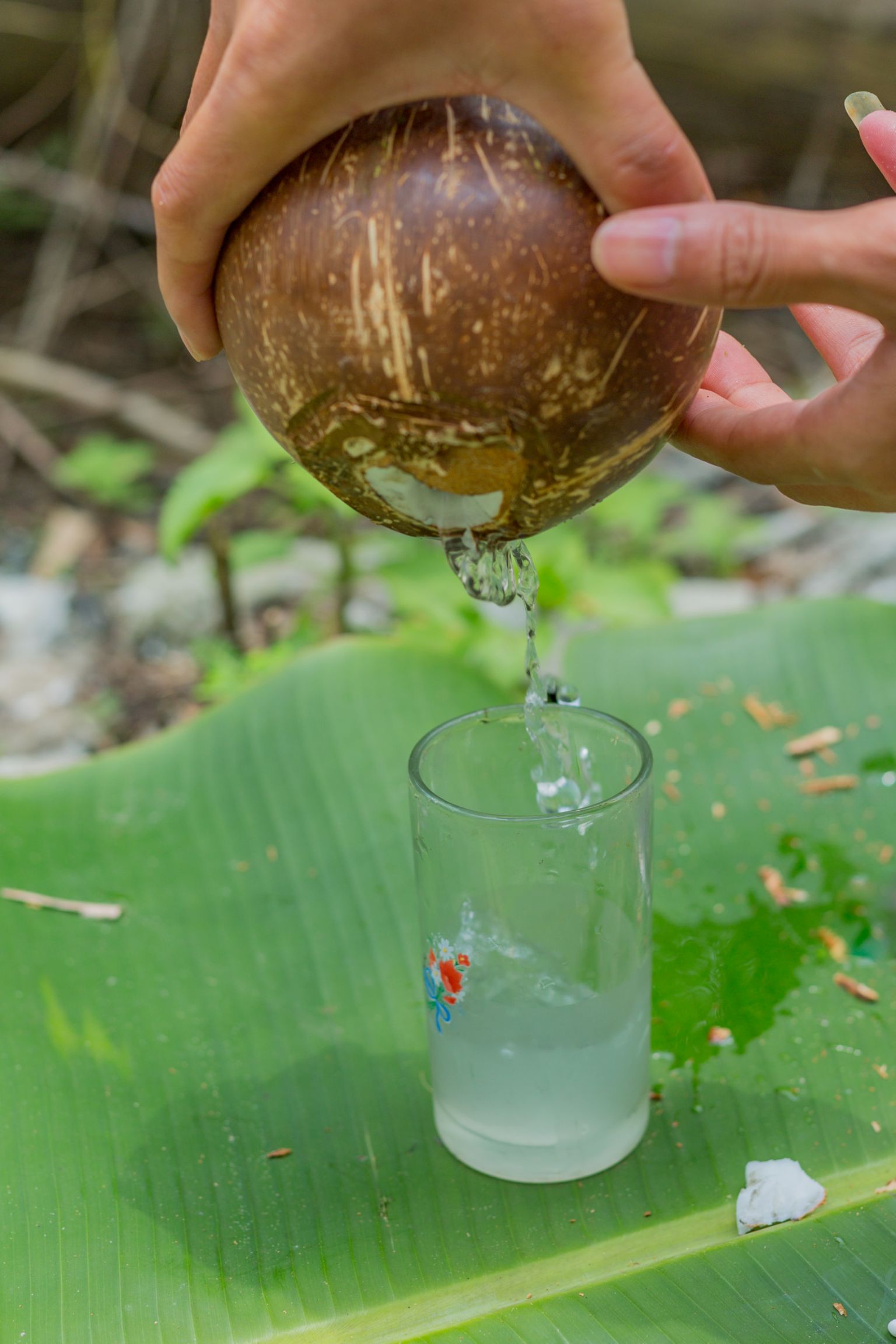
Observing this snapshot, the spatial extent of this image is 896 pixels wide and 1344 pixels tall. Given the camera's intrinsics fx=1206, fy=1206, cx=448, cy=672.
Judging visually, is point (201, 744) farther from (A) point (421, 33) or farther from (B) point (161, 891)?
(A) point (421, 33)

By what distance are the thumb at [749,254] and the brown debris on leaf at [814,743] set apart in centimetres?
92

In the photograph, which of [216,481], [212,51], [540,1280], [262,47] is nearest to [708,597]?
[216,481]

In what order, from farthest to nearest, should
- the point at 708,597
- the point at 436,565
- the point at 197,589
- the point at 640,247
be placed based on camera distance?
1. the point at 197,589
2. the point at 708,597
3. the point at 436,565
4. the point at 640,247

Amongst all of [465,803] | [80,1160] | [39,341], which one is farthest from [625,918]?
[39,341]

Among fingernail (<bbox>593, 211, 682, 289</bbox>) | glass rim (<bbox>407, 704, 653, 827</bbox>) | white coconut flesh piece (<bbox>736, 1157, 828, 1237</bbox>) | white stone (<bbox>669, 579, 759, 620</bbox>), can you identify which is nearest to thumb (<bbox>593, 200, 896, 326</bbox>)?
fingernail (<bbox>593, 211, 682, 289</bbox>)

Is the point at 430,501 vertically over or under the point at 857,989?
over

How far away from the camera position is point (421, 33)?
71 centimetres

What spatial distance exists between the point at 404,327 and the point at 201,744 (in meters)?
0.99

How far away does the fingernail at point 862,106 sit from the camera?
120 cm

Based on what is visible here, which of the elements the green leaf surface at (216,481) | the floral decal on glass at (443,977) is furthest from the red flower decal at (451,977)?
the green leaf surface at (216,481)

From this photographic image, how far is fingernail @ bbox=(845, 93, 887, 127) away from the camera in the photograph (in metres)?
1.20

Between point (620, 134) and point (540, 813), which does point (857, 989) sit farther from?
point (620, 134)

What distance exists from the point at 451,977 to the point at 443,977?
0.01m

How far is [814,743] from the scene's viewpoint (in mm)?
1620
